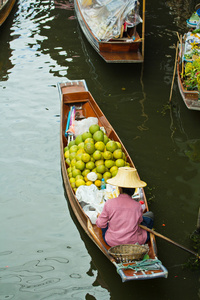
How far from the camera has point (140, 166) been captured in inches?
248

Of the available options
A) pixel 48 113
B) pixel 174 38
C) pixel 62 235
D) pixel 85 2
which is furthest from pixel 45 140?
pixel 174 38

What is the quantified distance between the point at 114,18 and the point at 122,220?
6.19m

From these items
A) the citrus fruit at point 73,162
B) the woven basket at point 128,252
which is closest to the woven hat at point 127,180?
the woven basket at point 128,252

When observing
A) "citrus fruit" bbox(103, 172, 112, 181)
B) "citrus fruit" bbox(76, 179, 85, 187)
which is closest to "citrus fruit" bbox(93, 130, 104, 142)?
"citrus fruit" bbox(103, 172, 112, 181)

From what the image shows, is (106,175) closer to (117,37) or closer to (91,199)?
(91,199)

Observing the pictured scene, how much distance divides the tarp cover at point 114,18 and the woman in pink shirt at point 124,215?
18.1 ft

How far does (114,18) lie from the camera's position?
8805 millimetres

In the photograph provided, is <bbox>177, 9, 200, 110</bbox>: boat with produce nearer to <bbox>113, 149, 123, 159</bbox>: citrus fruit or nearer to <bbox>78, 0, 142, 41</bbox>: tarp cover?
<bbox>78, 0, 142, 41</bbox>: tarp cover

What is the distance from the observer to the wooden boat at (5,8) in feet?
38.6

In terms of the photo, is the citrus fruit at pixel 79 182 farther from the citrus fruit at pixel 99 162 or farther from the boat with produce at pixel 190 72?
the boat with produce at pixel 190 72

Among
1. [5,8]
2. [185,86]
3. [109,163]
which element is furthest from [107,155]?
[5,8]

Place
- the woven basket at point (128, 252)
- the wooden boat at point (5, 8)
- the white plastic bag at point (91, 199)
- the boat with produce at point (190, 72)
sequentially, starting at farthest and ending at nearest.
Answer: the wooden boat at point (5, 8), the boat with produce at point (190, 72), the white plastic bag at point (91, 199), the woven basket at point (128, 252)

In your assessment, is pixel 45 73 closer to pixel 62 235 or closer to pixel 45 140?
pixel 45 140

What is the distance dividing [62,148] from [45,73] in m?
4.19
